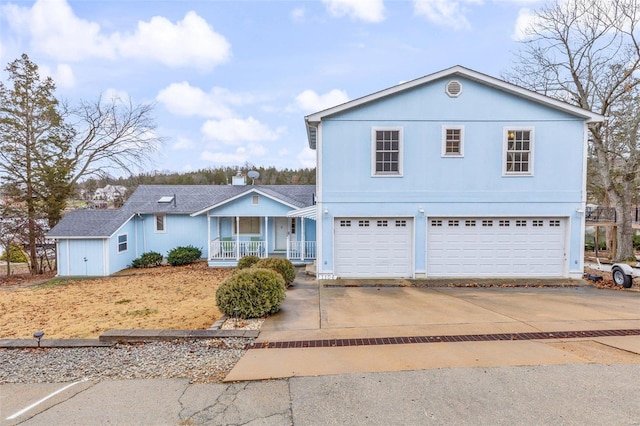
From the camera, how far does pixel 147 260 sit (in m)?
17.7

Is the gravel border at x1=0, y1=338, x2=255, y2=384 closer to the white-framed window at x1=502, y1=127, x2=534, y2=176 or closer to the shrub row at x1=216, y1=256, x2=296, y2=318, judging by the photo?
the shrub row at x1=216, y1=256, x2=296, y2=318

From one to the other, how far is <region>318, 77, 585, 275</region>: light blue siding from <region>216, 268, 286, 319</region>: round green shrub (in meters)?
4.21

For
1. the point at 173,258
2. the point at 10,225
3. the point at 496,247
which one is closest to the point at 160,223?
the point at 173,258

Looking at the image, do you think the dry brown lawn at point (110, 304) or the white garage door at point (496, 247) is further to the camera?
the white garage door at point (496, 247)

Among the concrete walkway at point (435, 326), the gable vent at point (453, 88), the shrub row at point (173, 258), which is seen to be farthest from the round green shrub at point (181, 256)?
the gable vent at point (453, 88)

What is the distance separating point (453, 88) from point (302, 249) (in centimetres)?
935

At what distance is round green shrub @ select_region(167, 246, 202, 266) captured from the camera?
17.4 meters

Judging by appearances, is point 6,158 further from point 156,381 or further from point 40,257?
point 156,381

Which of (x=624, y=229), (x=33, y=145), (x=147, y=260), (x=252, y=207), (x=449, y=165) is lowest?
(x=147, y=260)

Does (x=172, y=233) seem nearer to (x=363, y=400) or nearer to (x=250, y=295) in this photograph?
(x=250, y=295)

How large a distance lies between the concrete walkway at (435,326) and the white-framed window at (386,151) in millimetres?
3896

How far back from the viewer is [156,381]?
437 cm

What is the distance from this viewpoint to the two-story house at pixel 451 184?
1138cm

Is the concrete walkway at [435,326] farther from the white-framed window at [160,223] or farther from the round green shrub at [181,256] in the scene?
the white-framed window at [160,223]
